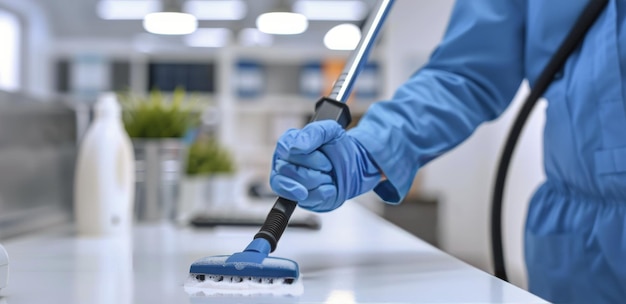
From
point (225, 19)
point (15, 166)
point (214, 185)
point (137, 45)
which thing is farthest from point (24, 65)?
point (15, 166)

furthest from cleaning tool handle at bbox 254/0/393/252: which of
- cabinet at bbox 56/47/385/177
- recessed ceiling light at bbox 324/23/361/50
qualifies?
recessed ceiling light at bbox 324/23/361/50

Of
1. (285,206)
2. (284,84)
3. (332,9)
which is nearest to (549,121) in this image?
(285,206)

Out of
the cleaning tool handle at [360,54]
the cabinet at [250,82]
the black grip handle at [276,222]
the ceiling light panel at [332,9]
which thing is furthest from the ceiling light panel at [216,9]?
the black grip handle at [276,222]

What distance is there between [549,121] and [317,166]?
15.1 inches

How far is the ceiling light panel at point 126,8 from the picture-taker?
5.11 metres

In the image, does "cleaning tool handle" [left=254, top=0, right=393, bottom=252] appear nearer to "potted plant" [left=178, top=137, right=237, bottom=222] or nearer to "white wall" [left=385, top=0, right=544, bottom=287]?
"potted plant" [left=178, top=137, right=237, bottom=222]

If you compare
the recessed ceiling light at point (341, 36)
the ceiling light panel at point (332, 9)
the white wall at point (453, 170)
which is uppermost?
the ceiling light panel at point (332, 9)

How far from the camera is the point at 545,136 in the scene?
0.87 m

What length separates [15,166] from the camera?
3.29 feet

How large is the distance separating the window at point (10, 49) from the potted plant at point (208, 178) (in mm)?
3520

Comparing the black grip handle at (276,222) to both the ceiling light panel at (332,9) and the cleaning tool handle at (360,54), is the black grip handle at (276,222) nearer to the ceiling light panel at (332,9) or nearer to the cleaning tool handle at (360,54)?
the cleaning tool handle at (360,54)

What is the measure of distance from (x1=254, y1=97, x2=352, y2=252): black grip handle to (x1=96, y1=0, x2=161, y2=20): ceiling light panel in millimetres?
4566

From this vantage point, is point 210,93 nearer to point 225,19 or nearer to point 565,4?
point 225,19

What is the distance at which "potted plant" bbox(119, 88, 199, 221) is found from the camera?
1203 mm
